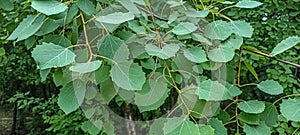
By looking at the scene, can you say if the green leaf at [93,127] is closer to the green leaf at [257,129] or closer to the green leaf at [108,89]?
the green leaf at [108,89]

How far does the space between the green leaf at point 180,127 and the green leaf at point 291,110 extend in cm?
20

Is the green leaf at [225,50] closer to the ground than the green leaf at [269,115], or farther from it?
farther from it

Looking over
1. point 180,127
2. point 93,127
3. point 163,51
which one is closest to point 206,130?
point 180,127

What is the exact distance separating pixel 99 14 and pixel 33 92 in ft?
15.5

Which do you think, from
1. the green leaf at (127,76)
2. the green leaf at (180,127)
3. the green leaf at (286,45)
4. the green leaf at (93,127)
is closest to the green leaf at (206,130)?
the green leaf at (180,127)

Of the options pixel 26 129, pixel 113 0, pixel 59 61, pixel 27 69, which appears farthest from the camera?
pixel 26 129

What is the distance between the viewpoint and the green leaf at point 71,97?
1.76 ft

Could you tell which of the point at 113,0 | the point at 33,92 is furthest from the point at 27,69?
the point at 113,0

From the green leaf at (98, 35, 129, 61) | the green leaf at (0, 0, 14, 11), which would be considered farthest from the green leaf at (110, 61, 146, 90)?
the green leaf at (0, 0, 14, 11)

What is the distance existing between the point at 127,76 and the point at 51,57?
12 centimetres

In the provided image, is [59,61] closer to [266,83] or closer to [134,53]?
[134,53]

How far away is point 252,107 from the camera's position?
0.67 metres

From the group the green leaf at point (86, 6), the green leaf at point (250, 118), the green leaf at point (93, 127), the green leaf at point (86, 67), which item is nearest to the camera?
the green leaf at point (86, 67)

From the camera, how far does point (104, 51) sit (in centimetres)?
57
